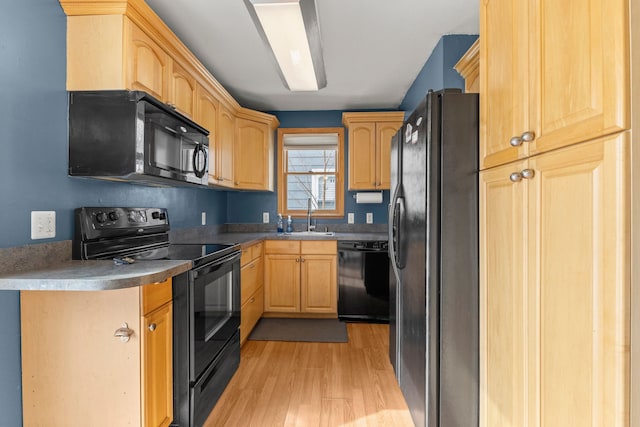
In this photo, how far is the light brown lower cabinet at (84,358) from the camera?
4.23 feet

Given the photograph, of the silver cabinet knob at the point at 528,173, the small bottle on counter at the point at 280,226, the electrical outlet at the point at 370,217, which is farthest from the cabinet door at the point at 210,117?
the silver cabinet knob at the point at 528,173

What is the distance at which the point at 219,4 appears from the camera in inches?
79.3

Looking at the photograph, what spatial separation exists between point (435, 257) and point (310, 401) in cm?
131

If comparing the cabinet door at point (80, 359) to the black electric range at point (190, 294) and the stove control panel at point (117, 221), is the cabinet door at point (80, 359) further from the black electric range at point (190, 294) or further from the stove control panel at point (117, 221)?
the stove control panel at point (117, 221)

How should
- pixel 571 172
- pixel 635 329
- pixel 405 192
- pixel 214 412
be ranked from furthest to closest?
pixel 214 412 < pixel 405 192 < pixel 571 172 < pixel 635 329

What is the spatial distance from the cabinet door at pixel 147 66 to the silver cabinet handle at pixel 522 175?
5.75 ft

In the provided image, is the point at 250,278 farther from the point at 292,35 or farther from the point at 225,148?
the point at 292,35

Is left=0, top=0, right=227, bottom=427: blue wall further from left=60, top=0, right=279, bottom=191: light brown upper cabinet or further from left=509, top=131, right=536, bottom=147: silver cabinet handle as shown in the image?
left=509, top=131, right=536, bottom=147: silver cabinet handle

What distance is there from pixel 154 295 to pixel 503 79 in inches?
62.0

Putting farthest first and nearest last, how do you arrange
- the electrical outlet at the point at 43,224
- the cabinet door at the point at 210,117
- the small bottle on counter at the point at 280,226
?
the small bottle on counter at the point at 280,226
the cabinet door at the point at 210,117
the electrical outlet at the point at 43,224

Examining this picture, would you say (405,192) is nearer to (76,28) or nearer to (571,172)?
(571,172)

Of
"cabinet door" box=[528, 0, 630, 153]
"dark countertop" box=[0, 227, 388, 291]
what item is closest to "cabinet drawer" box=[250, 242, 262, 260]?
"dark countertop" box=[0, 227, 388, 291]

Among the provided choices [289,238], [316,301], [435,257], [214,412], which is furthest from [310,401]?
[289,238]

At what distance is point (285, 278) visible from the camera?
3.54 meters
